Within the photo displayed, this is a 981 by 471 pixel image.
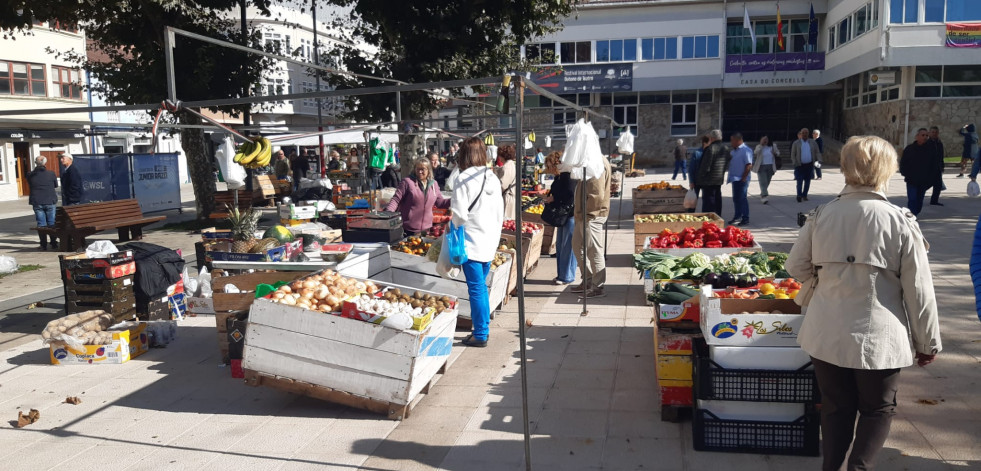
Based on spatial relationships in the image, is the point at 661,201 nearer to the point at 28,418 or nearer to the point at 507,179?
the point at 507,179

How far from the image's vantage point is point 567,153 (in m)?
7.81

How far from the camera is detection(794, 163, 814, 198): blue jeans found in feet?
56.0

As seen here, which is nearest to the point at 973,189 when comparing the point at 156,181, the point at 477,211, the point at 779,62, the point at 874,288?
the point at 477,211

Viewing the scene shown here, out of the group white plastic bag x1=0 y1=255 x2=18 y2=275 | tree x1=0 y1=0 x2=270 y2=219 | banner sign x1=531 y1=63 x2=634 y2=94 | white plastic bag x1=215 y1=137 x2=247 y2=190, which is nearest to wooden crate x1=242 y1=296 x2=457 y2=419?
white plastic bag x1=215 y1=137 x2=247 y2=190

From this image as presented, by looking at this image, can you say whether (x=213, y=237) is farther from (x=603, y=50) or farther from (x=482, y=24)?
(x=603, y=50)

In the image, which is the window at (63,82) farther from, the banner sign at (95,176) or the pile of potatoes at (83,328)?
the pile of potatoes at (83,328)

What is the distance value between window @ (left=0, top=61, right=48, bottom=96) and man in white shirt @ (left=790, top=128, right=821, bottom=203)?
34.9 metres

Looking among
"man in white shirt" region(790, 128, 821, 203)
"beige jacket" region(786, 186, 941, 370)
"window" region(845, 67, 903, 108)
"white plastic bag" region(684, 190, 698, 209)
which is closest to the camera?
"beige jacket" region(786, 186, 941, 370)

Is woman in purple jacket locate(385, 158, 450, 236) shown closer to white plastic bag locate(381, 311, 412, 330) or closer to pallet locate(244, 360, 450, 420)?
pallet locate(244, 360, 450, 420)

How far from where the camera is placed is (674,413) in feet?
15.5

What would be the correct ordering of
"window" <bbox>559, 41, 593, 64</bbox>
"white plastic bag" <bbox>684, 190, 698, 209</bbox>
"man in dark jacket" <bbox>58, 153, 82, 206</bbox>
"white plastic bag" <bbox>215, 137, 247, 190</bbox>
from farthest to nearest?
"window" <bbox>559, 41, 593, 64</bbox> < "man in dark jacket" <bbox>58, 153, 82, 206</bbox> < "white plastic bag" <bbox>684, 190, 698, 209</bbox> < "white plastic bag" <bbox>215, 137, 247, 190</bbox>

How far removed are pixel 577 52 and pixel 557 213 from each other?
34.4 m

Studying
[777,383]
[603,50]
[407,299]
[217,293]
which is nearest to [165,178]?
[217,293]

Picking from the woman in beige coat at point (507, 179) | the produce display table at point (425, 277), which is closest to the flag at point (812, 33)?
the woman in beige coat at point (507, 179)
